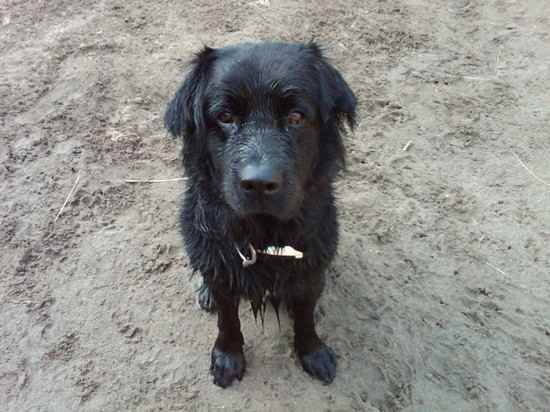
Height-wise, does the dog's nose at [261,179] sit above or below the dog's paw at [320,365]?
above

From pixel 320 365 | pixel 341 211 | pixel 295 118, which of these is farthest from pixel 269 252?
pixel 341 211

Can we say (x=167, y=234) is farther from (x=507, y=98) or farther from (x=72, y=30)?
(x=507, y=98)

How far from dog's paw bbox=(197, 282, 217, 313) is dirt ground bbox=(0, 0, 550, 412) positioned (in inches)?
2.2

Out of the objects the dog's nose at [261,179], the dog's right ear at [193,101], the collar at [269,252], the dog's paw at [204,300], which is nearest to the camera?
the dog's nose at [261,179]

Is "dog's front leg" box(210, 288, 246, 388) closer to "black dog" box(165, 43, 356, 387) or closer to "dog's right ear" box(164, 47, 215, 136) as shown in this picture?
"black dog" box(165, 43, 356, 387)

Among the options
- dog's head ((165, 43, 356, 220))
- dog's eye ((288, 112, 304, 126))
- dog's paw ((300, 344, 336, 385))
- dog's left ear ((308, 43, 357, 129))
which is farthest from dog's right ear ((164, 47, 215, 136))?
dog's paw ((300, 344, 336, 385))

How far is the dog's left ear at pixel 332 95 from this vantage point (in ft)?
8.13

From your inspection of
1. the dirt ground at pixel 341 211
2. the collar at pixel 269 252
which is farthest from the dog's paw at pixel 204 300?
the collar at pixel 269 252

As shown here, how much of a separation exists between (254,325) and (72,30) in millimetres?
2992

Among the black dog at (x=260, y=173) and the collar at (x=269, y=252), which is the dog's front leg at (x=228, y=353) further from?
the collar at (x=269, y=252)

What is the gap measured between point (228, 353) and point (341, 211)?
1.22 meters

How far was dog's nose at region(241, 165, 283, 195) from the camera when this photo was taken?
7.23 ft

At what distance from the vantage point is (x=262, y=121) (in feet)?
7.73

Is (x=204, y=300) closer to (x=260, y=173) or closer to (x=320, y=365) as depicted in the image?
(x=320, y=365)
